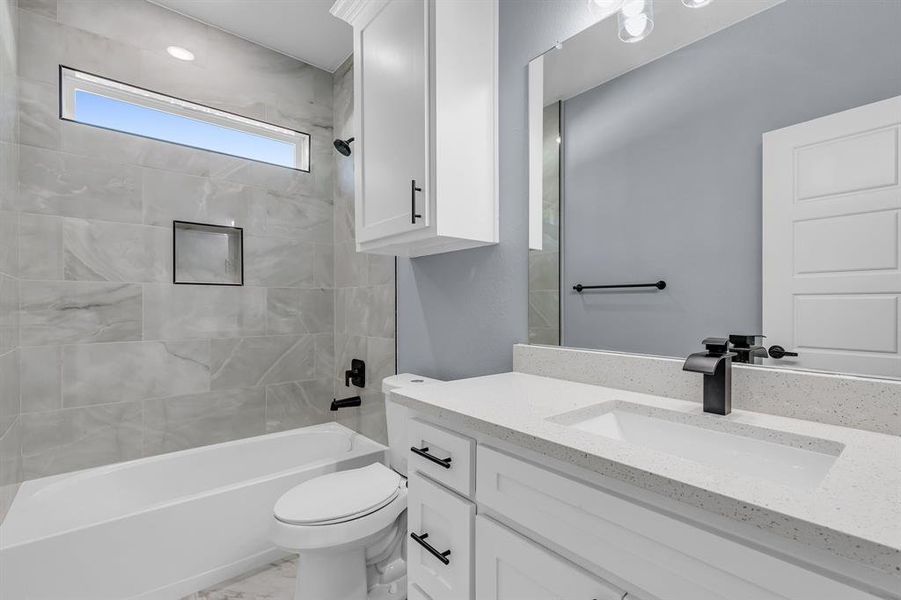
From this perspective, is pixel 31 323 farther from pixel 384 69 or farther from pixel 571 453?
pixel 571 453

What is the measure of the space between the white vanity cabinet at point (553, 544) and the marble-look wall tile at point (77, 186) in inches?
83.2

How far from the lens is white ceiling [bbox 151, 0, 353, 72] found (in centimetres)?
225

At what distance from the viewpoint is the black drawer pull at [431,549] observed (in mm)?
947

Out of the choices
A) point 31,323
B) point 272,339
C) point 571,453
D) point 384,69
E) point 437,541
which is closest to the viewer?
point 571,453

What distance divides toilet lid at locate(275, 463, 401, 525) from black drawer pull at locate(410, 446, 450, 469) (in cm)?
61

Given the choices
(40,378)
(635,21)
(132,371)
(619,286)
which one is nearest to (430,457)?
(619,286)

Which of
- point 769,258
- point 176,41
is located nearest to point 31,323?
point 176,41

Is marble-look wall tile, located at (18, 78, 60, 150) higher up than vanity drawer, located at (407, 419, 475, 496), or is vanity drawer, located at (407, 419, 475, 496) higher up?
marble-look wall tile, located at (18, 78, 60, 150)

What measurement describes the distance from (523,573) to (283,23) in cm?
→ 290

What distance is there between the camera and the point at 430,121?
1.42 m

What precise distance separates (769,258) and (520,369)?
807mm

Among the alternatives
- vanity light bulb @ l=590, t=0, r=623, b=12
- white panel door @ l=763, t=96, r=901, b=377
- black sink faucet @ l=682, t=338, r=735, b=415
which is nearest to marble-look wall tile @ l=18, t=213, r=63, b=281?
vanity light bulb @ l=590, t=0, r=623, b=12

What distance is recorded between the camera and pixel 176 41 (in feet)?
7.57

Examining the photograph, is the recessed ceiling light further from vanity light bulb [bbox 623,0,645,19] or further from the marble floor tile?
the marble floor tile
